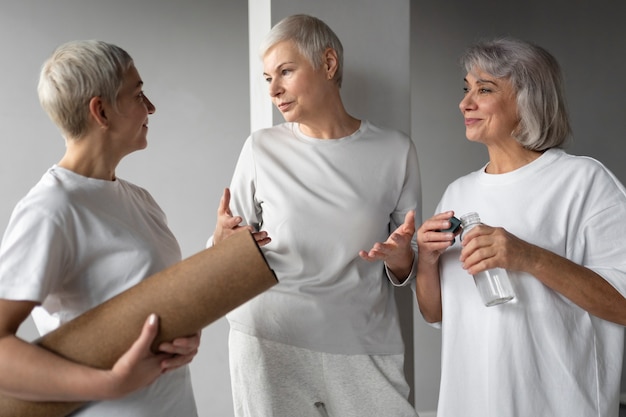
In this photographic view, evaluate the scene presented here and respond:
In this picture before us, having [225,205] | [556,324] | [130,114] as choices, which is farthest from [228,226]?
[556,324]

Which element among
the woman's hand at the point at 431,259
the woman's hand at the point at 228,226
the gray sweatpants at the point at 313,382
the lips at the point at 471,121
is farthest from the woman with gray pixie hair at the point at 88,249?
the lips at the point at 471,121

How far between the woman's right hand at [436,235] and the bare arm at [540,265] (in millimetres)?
76

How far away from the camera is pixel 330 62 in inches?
86.3

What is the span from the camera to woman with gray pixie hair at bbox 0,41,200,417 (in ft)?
4.37

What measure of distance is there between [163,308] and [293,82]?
948mm

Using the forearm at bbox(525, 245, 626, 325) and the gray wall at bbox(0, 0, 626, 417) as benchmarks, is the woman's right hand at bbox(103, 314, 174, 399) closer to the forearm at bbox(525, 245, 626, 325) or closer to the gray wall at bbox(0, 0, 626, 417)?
the forearm at bbox(525, 245, 626, 325)

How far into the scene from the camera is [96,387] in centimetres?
133

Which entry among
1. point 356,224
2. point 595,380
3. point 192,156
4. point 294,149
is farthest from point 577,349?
point 192,156

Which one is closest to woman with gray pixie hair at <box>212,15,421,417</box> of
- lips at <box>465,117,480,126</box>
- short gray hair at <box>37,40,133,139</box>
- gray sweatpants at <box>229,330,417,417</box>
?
gray sweatpants at <box>229,330,417,417</box>

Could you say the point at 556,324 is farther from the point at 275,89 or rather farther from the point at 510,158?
the point at 275,89

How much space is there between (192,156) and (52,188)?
281cm

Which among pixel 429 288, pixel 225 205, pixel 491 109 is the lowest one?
pixel 429 288

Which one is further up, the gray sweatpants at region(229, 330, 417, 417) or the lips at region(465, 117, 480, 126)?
the lips at region(465, 117, 480, 126)

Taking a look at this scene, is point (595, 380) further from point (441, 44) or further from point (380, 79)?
point (441, 44)
